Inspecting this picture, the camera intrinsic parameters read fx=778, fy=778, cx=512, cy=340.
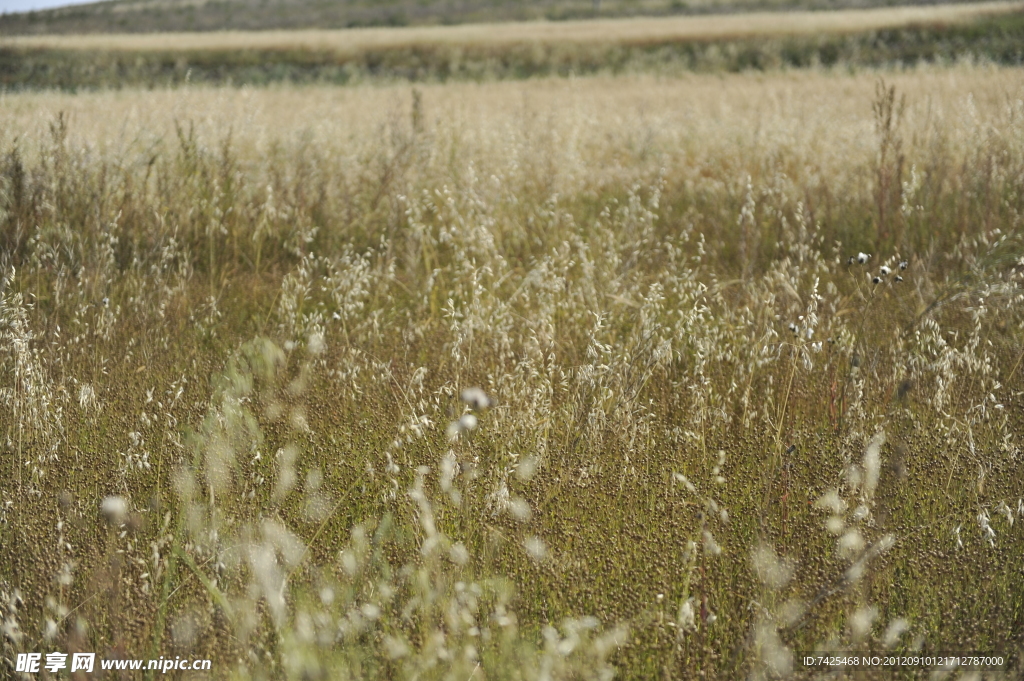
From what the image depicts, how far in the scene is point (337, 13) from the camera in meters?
53.9

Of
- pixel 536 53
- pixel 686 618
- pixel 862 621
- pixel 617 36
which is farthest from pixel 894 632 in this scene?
pixel 617 36

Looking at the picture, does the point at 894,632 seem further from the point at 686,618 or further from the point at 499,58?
the point at 499,58

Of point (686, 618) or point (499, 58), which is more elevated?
point (499, 58)

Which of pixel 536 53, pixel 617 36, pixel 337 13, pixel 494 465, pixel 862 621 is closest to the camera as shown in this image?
pixel 862 621

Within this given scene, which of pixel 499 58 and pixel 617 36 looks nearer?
pixel 499 58

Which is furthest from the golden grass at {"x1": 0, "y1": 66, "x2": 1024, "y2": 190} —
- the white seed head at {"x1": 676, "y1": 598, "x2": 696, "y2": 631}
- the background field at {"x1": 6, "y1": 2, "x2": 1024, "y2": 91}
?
the background field at {"x1": 6, "y1": 2, "x2": 1024, "y2": 91}

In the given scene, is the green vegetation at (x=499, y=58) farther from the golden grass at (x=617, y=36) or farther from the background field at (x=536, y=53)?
the golden grass at (x=617, y=36)

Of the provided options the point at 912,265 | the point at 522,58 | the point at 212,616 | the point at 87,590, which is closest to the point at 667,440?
the point at 212,616

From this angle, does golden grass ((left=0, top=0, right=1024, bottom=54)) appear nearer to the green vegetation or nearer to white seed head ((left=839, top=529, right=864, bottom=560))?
the green vegetation

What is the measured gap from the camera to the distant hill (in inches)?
1886

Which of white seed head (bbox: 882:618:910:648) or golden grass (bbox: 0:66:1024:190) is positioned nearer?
white seed head (bbox: 882:618:910:648)

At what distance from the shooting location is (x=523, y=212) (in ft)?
17.0

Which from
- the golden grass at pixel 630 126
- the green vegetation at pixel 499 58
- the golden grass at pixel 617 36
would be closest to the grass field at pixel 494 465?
the golden grass at pixel 630 126

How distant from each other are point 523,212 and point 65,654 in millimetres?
3954
